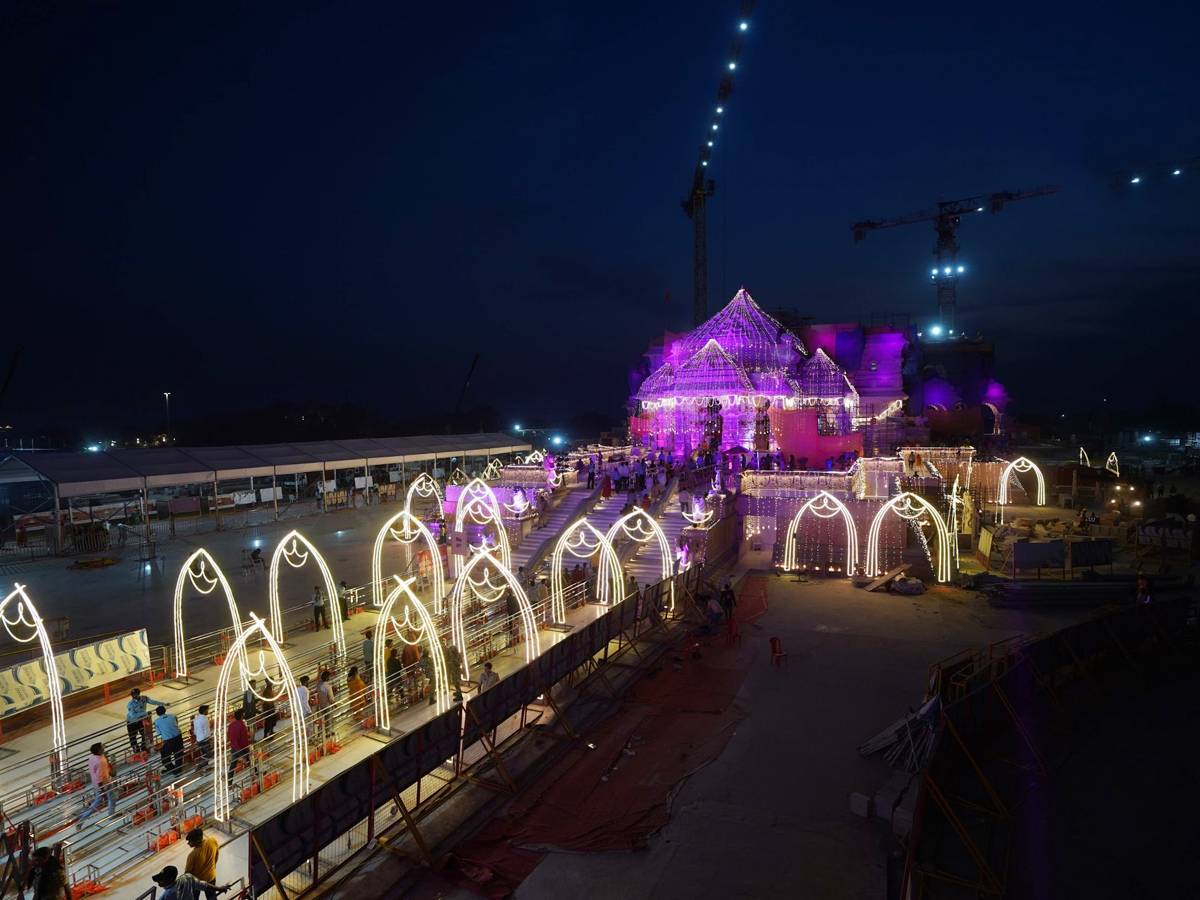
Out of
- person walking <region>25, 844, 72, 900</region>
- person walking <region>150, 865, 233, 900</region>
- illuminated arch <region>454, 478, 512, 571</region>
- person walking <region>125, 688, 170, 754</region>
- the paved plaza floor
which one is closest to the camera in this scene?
person walking <region>150, 865, 233, 900</region>

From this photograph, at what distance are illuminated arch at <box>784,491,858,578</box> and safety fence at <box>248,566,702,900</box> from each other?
36.9 ft

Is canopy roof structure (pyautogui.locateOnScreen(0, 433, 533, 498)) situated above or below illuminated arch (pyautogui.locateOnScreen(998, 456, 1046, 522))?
above

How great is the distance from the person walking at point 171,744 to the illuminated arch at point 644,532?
11695 mm

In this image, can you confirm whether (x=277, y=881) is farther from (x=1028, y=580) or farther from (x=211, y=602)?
(x=1028, y=580)

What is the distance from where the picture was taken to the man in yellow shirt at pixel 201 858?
668 centimetres

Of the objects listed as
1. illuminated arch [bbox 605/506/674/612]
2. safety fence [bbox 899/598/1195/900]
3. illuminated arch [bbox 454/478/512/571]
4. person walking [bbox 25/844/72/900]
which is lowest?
safety fence [bbox 899/598/1195/900]

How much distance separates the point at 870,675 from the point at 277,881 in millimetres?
11170

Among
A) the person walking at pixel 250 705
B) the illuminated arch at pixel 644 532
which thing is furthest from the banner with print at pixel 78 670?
the illuminated arch at pixel 644 532

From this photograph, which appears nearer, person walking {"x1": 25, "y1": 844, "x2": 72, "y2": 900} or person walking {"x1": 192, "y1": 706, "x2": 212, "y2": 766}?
person walking {"x1": 25, "y1": 844, "x2": 72, "y2": 900}

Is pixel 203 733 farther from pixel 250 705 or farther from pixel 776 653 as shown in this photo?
pixel 776 653

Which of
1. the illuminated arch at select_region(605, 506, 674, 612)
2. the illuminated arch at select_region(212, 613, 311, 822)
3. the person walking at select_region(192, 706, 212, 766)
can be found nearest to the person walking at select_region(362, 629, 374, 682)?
the illuminated arch at select_region(212, 613, 311, 822)

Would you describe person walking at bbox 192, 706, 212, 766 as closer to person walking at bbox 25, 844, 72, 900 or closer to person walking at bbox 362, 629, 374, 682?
person walking at bbox 362, 629, 374, 682

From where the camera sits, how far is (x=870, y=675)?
13.3 meters

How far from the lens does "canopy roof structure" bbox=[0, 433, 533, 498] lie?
27078 millimetres
